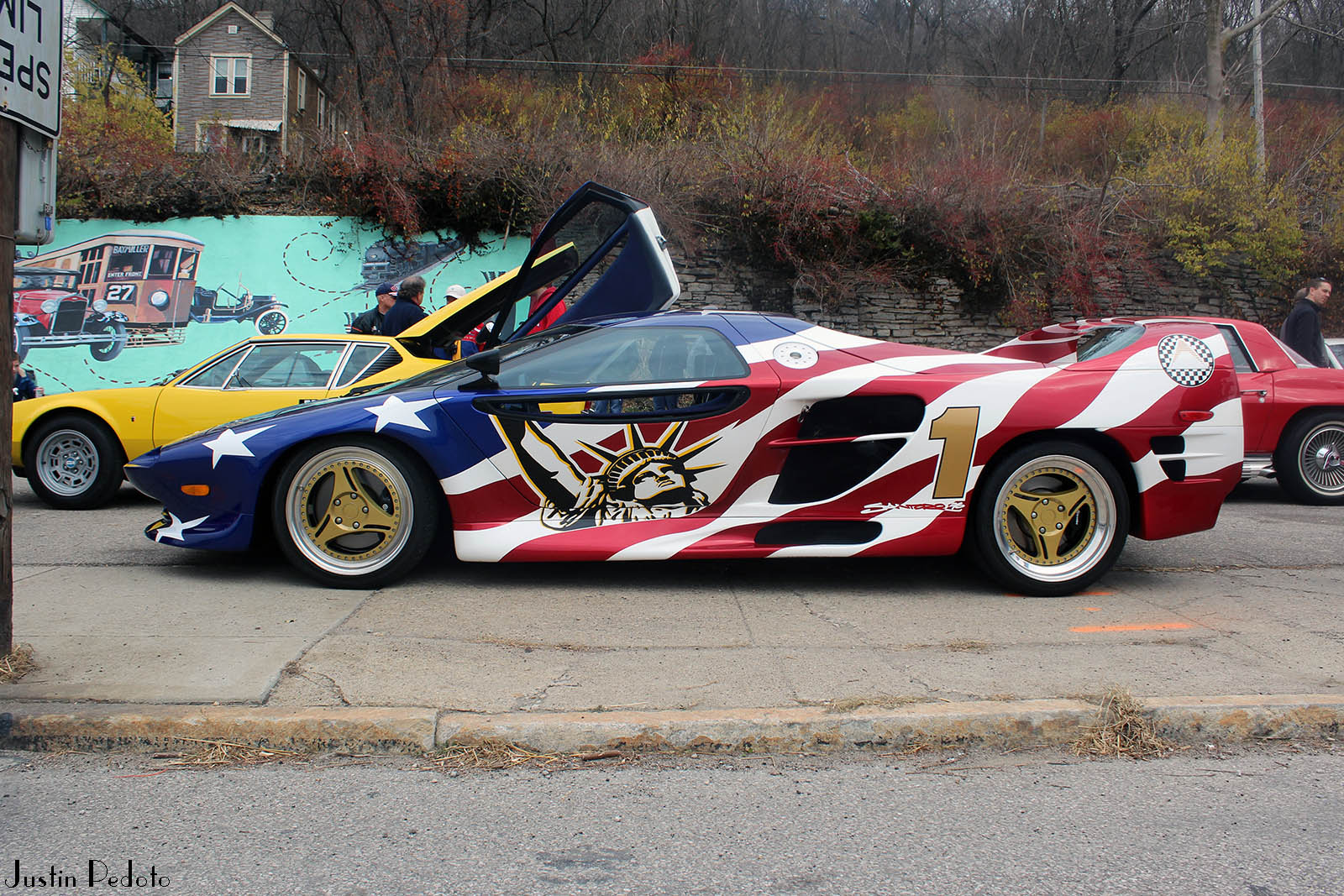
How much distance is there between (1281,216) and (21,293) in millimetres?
21272

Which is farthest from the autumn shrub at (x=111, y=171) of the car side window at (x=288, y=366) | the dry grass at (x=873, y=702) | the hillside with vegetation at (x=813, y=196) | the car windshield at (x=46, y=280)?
the dry grass at (x=873, y=702)

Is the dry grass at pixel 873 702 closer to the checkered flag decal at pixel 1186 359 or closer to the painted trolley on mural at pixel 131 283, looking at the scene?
the checkered flag decal at pixel 1186 359

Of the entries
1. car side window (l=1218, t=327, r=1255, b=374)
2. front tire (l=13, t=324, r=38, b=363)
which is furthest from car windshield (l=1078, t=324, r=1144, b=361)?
front tire (l=13, t=324, r=38, b=363)

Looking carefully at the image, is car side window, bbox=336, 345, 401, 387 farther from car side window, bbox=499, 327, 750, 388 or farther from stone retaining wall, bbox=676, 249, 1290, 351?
stone retaining wall, bbox=676, 249, 1290, 351

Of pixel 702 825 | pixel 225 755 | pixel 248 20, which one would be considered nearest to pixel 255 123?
pixel 248 20

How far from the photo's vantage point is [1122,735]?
9.61 feet

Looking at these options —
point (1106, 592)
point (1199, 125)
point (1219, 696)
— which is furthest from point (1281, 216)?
point (1219, 696)

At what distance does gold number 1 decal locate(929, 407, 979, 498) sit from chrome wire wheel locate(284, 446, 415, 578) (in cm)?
250

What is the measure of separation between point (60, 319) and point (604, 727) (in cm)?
1570

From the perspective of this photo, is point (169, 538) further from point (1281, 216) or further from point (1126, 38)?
point (1126, 38)

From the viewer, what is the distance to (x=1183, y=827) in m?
2.43

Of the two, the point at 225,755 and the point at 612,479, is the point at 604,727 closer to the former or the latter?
the point at 225,755

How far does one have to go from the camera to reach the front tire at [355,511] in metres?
4.36

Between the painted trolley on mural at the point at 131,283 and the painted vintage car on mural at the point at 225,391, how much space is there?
884 centimetres
